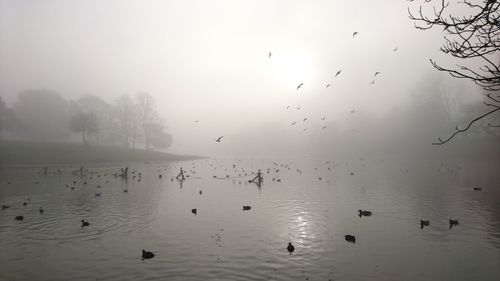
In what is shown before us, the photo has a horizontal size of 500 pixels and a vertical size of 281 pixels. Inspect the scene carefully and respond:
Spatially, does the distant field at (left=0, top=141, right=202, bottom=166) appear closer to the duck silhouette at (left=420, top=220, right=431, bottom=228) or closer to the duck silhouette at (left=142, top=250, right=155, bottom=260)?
the duck silhouette at (left=142, top=250, right=155, bottom=260)

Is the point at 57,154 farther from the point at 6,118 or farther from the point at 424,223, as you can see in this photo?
the point at 424,223

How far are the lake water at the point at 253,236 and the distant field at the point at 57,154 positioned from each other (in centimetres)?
5117

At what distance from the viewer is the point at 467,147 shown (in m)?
93.7

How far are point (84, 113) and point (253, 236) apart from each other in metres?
106

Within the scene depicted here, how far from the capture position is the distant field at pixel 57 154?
8088 centimetres

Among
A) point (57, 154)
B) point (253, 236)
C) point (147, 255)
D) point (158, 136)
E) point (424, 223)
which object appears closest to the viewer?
point (147, 255)

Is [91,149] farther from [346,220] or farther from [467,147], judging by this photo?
[467,147]

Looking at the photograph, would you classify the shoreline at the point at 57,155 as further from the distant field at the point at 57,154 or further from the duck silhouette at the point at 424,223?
the duck silhouette at the point at 424,223

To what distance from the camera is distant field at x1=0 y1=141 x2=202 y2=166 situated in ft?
265

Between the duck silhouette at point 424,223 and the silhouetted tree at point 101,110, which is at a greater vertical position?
the silhouetted tree at point 101,110

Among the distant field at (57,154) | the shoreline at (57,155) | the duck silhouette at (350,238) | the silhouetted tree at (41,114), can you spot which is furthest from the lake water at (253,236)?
the silhouetted tree at (41,114)

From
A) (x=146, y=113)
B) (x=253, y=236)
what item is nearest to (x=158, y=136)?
(x=146, y=113)

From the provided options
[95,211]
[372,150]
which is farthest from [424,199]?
[372,150]

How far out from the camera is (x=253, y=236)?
66.1ft
